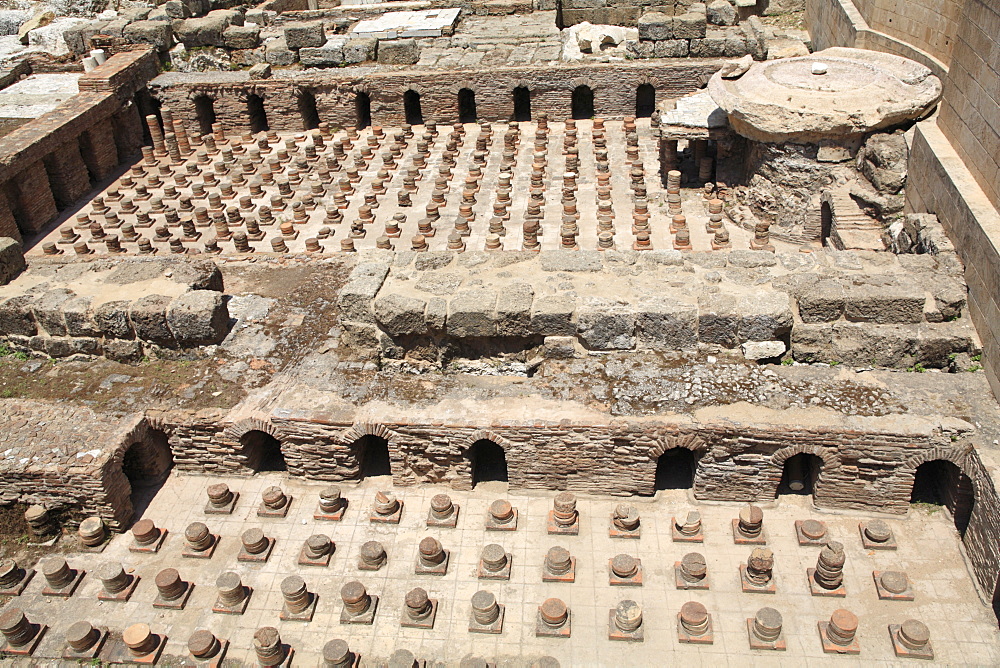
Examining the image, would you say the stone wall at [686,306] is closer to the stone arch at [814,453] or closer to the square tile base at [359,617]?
the stone arch at [814,453]

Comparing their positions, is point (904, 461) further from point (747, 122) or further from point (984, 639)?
point (747, 122)

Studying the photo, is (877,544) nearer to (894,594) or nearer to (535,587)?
(894,594)

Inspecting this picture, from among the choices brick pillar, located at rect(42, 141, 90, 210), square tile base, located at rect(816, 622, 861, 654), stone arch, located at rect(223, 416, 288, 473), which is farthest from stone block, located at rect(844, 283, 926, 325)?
brick pillar, located at rect(42, 141, 90, 210)

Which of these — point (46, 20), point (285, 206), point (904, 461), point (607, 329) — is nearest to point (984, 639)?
point (904, 461)

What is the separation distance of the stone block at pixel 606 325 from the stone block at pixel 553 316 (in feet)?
0.35

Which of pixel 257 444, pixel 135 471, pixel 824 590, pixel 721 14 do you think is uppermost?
pixel 721 14

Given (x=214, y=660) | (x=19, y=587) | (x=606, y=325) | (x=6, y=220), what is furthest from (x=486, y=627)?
(x=6, y=220)

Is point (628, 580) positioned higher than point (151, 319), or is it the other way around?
point (151, 319)

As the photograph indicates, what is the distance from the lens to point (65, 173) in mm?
16531

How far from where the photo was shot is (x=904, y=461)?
811 centimetres

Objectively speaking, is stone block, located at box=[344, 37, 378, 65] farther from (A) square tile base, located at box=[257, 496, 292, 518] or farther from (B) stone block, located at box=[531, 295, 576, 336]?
(A) square tile base, located at box=[257, 496, 292, 518]

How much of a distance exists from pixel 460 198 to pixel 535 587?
9636 millimetres

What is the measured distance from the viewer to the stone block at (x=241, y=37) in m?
21.0

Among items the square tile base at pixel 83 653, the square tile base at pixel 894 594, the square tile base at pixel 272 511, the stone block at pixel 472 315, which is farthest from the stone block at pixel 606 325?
the square tile base at pixel 83 653
